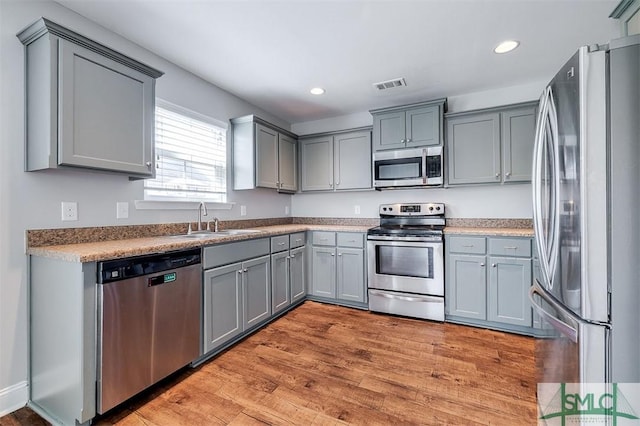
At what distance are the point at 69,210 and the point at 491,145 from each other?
374cm

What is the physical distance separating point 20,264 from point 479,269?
3546 millimetres

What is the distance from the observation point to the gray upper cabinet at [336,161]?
12.3ft

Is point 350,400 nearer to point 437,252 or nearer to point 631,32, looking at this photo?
point 437,252

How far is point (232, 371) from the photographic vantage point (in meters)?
2.10

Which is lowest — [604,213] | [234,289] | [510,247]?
[234,289]

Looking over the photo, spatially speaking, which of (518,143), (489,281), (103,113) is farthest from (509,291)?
(103,113)

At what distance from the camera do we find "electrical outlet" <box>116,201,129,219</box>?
220cm

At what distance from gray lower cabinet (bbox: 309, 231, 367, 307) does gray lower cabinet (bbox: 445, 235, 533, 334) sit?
A: 943 mm

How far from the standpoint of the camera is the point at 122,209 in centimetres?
223
